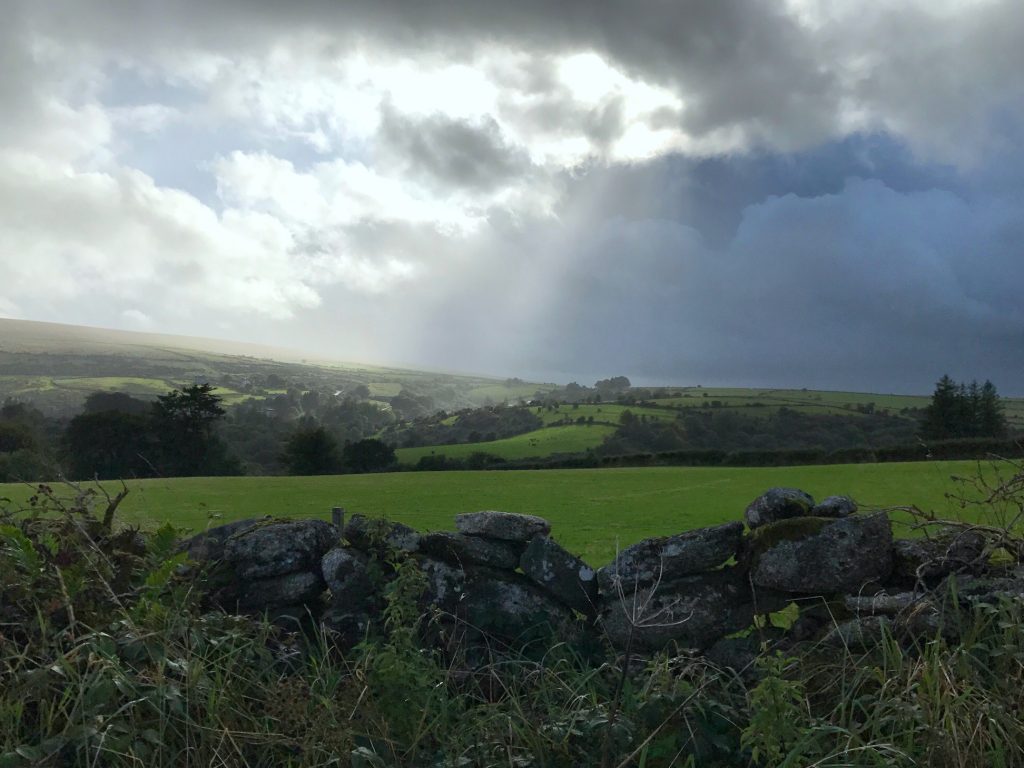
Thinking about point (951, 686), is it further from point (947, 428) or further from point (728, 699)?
point (947, 428)

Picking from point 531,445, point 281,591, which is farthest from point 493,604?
point 531,445

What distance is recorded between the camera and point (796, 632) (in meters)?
5.09

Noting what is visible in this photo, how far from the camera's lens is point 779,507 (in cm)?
581

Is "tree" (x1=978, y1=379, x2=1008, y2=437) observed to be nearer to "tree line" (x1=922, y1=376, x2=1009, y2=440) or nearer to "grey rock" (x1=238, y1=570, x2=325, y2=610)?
"tree line" (x1=922, y1=376, x2=1009, y2=440)

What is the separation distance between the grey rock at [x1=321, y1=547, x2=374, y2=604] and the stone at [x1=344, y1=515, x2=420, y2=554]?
0.53 ft

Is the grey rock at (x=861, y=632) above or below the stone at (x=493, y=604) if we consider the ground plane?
above

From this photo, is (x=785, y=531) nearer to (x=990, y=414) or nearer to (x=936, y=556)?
(x=936, y=556)

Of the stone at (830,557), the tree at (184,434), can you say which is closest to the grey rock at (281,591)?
A: the stone at (830,557)

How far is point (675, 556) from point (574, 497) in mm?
12342

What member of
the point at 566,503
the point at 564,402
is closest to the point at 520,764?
the point at 566,503

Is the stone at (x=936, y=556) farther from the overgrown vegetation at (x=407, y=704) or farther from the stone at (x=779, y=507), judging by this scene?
the stone at (x=779, y=507)

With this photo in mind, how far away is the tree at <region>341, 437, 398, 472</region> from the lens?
141 ft

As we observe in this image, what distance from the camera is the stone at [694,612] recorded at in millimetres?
5344

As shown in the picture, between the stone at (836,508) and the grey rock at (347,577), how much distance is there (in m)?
3.59
